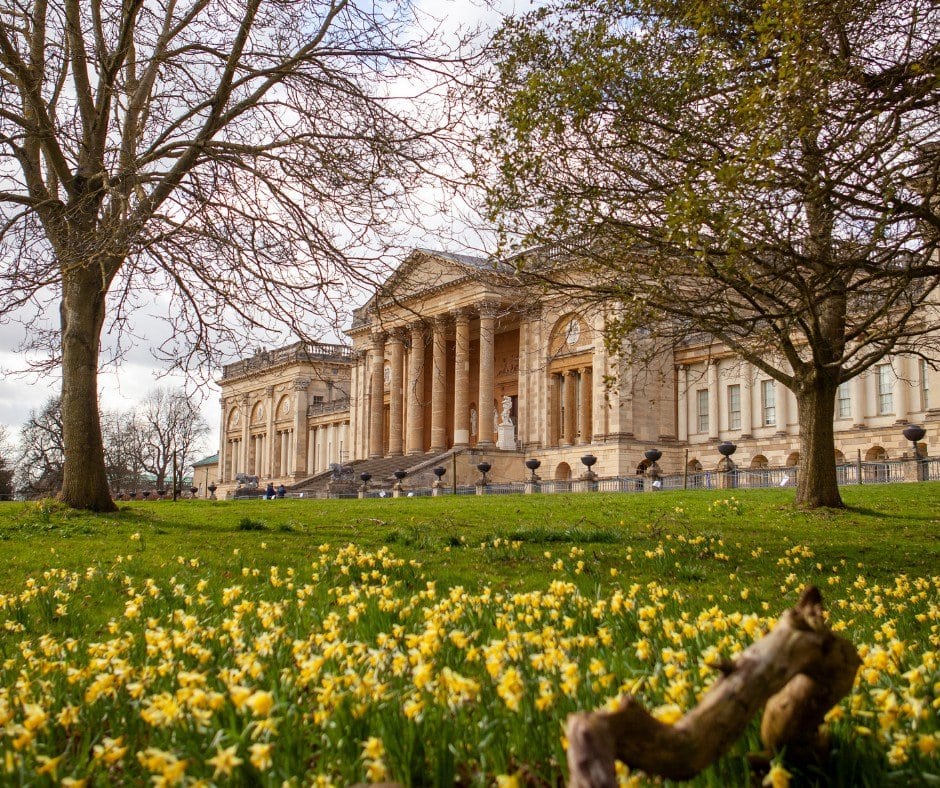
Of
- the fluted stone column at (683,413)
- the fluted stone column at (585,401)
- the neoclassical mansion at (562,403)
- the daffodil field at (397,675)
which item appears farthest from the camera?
the fluted stone column at (585,401)

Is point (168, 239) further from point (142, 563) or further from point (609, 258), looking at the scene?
point (609, 258)

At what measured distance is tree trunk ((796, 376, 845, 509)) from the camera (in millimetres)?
18031

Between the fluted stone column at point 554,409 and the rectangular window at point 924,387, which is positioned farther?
the fluted stone column at point 554,409

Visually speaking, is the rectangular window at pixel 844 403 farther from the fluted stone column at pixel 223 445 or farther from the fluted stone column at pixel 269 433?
the fluted stone column at pixel 223 445

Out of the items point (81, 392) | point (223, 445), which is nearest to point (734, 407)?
point (81, 392)

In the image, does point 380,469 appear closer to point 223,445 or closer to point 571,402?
point 571,402

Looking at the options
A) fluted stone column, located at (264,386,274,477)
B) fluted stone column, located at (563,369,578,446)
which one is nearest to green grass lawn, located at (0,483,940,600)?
fluted stone column, located at (563,369,578,446)

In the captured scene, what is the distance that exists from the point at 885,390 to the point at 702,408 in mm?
10398

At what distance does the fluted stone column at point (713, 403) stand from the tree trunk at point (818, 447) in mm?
31578

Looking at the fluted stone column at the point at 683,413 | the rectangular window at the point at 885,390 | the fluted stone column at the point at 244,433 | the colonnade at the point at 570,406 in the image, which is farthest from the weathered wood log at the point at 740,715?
the fluted stone column at the point at 244,433

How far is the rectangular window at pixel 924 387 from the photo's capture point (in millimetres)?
40625

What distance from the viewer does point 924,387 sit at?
4103cm

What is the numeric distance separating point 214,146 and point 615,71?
6643mm

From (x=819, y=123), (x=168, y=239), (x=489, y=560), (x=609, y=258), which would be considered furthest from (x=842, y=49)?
(x=168, y=239)
